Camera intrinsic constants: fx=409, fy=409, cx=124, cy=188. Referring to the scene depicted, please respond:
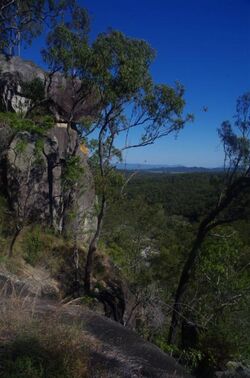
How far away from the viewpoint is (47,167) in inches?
601

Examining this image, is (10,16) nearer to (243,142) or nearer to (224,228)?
(243,142)

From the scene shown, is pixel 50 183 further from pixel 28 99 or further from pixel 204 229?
pixel 204 229

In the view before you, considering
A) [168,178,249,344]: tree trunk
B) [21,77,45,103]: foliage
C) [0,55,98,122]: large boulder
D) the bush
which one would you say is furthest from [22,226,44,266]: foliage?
the bush

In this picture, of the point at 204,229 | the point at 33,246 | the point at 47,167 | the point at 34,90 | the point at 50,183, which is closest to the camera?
the point at 33,246

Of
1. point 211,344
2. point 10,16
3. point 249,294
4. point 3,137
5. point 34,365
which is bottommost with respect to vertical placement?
point 211,344

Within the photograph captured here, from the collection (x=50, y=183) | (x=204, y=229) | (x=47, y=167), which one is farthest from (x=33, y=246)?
(x=204, y=229)

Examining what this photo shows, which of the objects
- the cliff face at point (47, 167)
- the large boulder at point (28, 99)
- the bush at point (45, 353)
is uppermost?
the large boulder at point (28, 99)

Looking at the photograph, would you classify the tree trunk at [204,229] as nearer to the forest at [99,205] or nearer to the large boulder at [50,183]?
the forest at [99,205]

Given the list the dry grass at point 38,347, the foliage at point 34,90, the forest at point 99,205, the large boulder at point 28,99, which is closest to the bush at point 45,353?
the dry grass at point 38,347

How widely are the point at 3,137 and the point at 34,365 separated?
40.1 ft

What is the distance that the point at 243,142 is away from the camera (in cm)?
1472

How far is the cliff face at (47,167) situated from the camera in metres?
14.3

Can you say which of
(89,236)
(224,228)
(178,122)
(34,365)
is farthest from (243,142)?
(34,365)

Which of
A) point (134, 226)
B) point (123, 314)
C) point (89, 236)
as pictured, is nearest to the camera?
point (123, 314)
